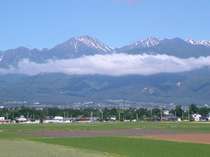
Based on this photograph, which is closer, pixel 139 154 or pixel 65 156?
pixel 65 156

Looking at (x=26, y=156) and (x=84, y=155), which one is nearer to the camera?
(x=26, y=156)

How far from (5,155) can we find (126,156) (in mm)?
9118

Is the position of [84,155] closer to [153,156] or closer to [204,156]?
[153,156]

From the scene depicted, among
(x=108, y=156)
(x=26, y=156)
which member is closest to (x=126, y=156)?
(x=108, y=156)

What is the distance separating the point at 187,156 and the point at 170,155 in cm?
178

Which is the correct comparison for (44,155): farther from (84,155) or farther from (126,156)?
(126,156)

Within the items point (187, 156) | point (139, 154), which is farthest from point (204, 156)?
point (139, 154)

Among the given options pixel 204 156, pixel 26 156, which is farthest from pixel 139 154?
pixel 26 156

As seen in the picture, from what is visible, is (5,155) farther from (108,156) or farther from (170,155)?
(170,155)

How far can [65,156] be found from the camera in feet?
152

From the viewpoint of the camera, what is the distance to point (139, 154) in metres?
50.8

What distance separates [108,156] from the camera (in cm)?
4847

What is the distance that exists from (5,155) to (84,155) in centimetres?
605

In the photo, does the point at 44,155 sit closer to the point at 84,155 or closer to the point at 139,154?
the point at 84,155
